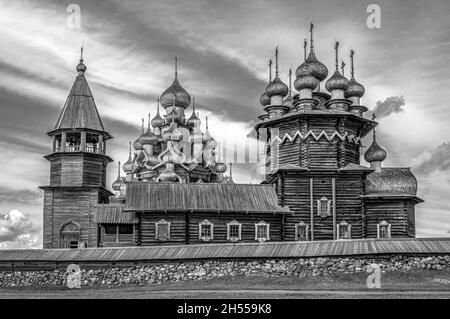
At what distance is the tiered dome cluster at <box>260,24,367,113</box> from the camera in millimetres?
42656

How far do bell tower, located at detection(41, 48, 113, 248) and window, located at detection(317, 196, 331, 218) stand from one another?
1399 centimetres

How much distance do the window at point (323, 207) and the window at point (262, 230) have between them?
10.0 ft

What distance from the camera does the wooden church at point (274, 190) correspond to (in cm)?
3994

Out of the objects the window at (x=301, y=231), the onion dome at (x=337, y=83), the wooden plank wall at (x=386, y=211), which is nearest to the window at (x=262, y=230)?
the window at (x=301, y=231)

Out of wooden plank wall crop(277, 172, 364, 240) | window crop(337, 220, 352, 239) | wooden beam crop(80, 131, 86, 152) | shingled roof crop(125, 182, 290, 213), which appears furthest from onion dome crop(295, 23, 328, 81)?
wooden beam crop(80, 131, 86, 152)

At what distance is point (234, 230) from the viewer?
40094mm

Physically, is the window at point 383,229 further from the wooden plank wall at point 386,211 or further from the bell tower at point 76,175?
the bell tower at point 76,175

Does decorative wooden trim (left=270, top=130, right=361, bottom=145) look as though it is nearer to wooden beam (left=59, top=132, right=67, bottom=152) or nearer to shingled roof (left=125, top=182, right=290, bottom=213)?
shingled roof (left=125, top=182, right=290, bottom=213)

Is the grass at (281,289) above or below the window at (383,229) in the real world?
below

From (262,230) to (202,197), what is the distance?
373 centimetres

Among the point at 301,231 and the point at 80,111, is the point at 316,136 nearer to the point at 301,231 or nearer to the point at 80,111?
the point at 301,231

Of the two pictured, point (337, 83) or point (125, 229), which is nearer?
point (125, 229)

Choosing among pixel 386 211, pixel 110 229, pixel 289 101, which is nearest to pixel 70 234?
pixel 110 229

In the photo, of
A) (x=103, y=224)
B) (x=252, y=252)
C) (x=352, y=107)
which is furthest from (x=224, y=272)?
(x=352, y=107)
